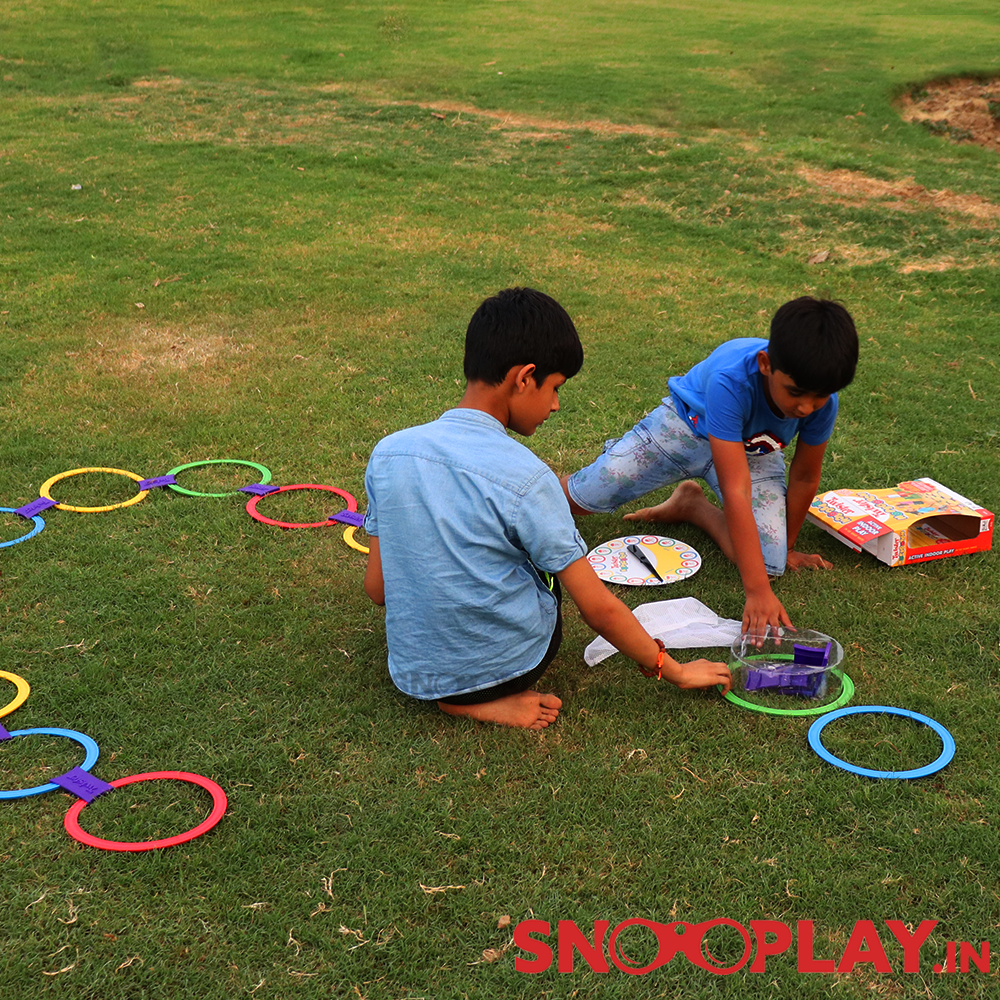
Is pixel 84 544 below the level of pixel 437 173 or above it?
below

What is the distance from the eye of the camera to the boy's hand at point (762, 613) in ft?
12.3

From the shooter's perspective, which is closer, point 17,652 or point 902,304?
point 17,652

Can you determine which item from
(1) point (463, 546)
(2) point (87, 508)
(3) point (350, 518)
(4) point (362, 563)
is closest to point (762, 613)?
(1) point (463, 546)

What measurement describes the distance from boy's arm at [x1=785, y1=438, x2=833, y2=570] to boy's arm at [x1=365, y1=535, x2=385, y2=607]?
1947mm

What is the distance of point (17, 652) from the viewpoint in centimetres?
374

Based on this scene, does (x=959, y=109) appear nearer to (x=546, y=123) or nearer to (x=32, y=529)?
(x=546, y=123)

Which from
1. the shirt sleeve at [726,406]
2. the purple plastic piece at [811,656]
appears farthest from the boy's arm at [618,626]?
the shirt sleeve at [726,406]

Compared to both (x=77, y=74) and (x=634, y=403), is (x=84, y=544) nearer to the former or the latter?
(x=634, y=403)

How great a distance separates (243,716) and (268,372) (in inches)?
141

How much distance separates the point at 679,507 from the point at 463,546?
2.03 metres

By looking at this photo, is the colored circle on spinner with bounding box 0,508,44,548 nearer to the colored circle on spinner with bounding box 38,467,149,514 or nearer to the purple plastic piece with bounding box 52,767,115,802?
the colored circle on spinner with bounding box 38,467,149,514

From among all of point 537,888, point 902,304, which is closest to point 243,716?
point 537,888

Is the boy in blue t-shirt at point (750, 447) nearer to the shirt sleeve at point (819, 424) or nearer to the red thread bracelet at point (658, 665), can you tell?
the shirt sleeve at point (819, 424)

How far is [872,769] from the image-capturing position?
3.18 meters
